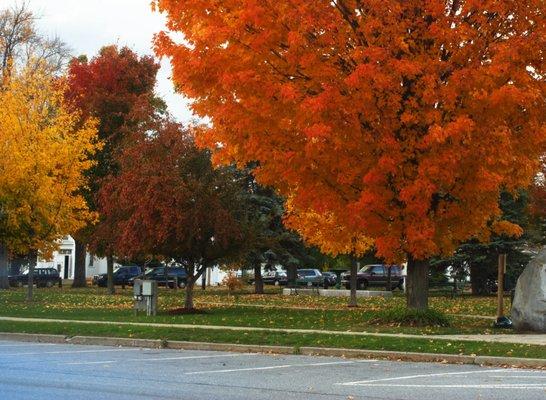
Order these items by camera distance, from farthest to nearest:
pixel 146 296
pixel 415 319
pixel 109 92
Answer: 1. pixel 109 92
2. pixel 146 296
3. pixel 415 319

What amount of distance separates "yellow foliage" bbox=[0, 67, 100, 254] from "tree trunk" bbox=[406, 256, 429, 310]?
18.6 metres

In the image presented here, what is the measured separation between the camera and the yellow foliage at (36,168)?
1483 inches

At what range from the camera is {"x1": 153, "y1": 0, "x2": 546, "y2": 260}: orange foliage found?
20.6 meters

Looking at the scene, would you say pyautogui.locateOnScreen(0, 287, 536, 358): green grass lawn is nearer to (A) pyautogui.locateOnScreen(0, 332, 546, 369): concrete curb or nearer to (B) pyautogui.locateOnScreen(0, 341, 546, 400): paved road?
(A) pyautogui.locateOnScreen(0, 332, 546, 369): concrete curb

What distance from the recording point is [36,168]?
38.7 meters

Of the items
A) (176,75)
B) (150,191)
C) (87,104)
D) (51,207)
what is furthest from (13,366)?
(87,104)

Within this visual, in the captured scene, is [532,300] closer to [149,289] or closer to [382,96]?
[382,96]

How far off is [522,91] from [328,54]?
438 cm

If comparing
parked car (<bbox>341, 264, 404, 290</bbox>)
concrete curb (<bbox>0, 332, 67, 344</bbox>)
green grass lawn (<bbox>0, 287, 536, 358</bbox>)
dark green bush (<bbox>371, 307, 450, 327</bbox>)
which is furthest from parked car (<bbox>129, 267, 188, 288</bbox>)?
concrete curb (<bbox>0, 332, 67, 344</bbox>)

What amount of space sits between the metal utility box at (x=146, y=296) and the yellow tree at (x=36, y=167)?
412 inches

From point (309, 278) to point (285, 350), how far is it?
4958 centimetres

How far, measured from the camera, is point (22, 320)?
25438 millimetres

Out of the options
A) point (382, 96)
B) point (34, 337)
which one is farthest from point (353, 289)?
point (34, 337)

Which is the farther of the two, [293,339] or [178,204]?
[178,204]
